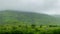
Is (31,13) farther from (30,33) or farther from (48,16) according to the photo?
(30,33)

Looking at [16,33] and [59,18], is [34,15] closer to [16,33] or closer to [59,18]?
[59,18]

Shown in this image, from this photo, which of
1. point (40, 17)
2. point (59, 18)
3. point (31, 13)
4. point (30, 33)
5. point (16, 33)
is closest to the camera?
point (16, 33)

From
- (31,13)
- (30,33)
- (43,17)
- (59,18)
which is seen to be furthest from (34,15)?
(30,33)

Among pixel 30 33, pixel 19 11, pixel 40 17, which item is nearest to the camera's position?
pixel 30 33

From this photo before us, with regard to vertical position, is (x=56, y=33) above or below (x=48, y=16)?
above

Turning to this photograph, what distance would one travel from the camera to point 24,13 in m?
182

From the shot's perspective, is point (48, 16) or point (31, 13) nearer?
point (48, 16)

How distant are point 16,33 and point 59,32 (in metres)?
13.2

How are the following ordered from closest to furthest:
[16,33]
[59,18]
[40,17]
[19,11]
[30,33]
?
1. [16,33]
2. [30,33]
3. [59,18]
4. [40,17]
5. [19,11]

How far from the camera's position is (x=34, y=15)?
179000mm

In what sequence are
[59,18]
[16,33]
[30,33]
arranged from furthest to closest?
1. [59,18]
2. [30,33]
3. [16,33]

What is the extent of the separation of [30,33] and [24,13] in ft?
421

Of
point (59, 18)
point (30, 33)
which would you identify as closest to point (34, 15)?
point (59, 18)

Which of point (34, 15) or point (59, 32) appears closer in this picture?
point (59, 32)
